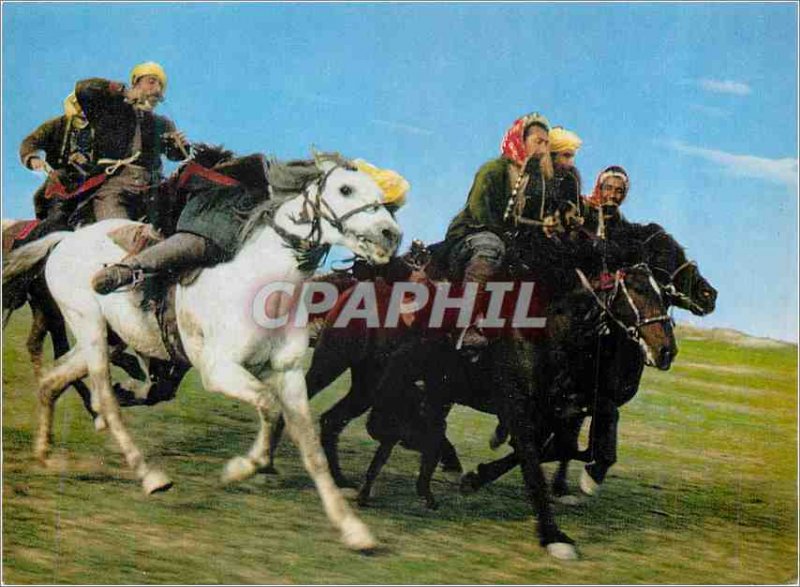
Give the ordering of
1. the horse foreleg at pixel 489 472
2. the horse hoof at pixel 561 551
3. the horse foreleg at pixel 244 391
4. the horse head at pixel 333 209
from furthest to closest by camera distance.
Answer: the horse foreleg at pixel 489 472
the horse hoof at pixel 561 551
the horse head at pixel 333 209
the horse foreleg at pixel 244 391

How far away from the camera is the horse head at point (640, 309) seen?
7238mm

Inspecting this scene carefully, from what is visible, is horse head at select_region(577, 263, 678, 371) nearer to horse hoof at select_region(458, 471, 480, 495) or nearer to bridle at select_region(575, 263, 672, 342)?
bridle at select_region(575, 263, 672, 342)

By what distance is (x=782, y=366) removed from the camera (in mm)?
8500

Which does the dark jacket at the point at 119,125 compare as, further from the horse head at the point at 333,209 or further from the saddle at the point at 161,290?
the horse head at the point at 333,209

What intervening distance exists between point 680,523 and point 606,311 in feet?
5.61

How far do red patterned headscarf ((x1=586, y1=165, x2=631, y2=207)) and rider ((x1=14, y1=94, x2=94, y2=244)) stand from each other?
340cm

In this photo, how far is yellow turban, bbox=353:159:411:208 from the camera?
769 centimetres

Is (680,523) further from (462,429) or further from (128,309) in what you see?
(128,309)

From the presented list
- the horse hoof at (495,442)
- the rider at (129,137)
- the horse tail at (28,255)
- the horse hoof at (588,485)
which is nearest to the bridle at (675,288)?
the horse hoof at (588,485)

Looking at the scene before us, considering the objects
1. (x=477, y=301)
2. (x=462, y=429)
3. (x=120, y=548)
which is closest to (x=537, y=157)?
(x=477, y=301)

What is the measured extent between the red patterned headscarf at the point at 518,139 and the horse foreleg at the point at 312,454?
2.09m

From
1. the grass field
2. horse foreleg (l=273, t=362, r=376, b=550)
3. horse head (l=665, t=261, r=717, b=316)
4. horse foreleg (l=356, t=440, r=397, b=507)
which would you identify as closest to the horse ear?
horse foreleg (l=273, t=362, r=376, b=550)

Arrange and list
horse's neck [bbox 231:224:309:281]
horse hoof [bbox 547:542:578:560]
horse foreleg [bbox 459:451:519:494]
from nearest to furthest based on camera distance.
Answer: horse's neck [bbox 231:224:309:281]
horse hoof [bbox 547:542:578:560]
horse foreleg [bbox 459:451:519:494]

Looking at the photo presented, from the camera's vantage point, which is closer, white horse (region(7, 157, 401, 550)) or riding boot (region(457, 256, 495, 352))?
white horse (region(7, 157, 401, 550))
